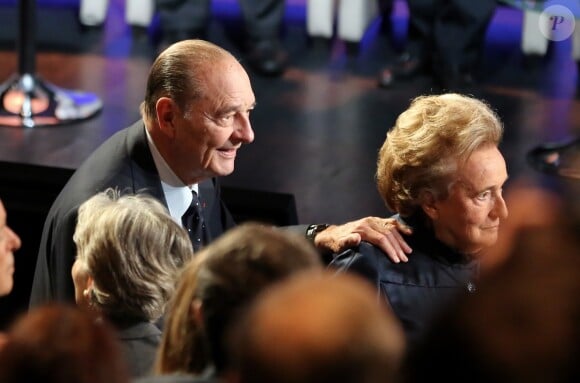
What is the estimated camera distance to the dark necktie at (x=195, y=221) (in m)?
2.96

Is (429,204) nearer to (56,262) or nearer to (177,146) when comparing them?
(177,146)

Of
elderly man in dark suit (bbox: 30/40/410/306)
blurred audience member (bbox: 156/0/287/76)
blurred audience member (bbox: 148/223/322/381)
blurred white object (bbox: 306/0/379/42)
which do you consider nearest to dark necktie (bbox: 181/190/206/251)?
elderly man in dark suit (bbox: 30/40/410/306)

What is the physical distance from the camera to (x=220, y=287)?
1725 mm

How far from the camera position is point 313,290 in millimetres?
1269

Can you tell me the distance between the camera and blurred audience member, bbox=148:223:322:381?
1.71 meters

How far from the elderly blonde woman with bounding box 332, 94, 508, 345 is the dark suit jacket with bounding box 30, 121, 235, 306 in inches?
20.9

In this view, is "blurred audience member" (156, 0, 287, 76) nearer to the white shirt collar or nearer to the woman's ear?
the white shirt collar

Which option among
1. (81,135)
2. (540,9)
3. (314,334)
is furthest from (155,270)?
(81,135)

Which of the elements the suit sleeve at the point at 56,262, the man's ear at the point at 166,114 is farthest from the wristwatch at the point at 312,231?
the suit sleeve at the point at 56,262

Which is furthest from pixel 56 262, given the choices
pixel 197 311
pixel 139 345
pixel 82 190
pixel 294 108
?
pixel 294 108

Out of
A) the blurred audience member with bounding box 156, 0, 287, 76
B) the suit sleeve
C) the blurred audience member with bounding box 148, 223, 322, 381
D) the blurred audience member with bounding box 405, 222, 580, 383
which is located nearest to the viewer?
the blurred audience member with bounding box 405, 222, 580, 383

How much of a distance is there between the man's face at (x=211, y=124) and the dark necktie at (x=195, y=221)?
0.06 metres

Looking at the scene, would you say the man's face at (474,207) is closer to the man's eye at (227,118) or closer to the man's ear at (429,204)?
the man's ear at (429,204)

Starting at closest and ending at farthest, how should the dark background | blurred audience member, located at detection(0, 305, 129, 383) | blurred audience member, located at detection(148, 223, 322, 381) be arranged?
blurred audience member, located at detection(0, 305, 129, 383), blurred audience member, located at detection(148, 223, 322, 381), the dark background
